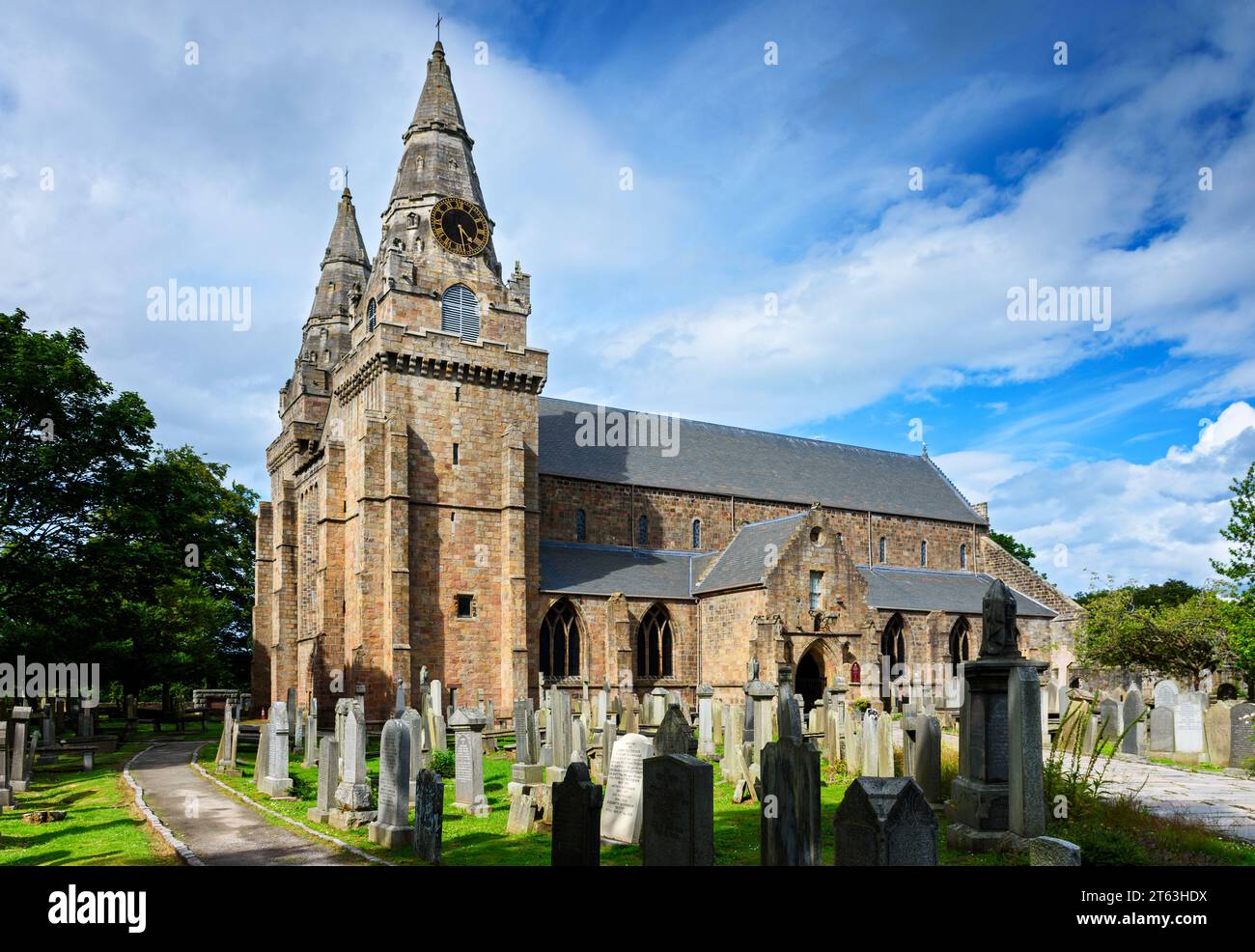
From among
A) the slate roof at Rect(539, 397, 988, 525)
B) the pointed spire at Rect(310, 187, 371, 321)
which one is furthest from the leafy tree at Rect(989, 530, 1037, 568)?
the pointed spire at Rect(310, 187, 371, 321)

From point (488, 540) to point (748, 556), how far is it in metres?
10.6

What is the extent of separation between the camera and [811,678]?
3719 centimetres

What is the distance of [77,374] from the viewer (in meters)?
25.9

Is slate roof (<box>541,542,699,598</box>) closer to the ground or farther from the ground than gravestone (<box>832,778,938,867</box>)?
farther from the ground

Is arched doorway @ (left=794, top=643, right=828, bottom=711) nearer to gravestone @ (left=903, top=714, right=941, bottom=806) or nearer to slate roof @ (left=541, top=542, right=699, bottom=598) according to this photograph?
slate roof @ (left=541, top=542, right=699, bottom=598)

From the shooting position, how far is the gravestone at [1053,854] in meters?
6.78

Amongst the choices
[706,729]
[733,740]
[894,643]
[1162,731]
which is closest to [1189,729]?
[1162,731]

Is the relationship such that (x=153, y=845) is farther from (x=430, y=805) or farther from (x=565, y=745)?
(x=565, y=745)

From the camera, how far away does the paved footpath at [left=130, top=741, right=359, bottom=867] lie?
1235 centimetres

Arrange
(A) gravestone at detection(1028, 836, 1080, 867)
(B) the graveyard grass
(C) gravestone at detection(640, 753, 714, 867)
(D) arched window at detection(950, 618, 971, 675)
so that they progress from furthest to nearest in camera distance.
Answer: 1. (D) arched window at detection(950, 618, 971, 675)
2. (B) the graveyard grass
3. (C) gravestone at detection(640, 753, 714, 867)
4. (A) gravestone at detection(1028, 836, 1080, 867)

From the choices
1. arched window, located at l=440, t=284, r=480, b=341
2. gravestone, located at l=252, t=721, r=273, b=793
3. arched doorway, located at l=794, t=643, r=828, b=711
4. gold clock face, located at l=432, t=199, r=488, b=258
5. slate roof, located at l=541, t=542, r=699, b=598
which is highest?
gold clock face, located at l=432, t=199, r=488, b=258

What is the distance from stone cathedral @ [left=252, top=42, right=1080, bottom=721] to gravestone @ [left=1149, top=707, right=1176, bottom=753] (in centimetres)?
1066
